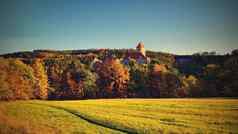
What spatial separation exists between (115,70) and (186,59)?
1058 cm

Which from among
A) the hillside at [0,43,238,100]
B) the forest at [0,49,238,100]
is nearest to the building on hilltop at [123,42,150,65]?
the hillside at [0,43,238,100]

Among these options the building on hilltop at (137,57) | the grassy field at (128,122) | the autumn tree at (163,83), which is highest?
the building on hilltop at (137,57)

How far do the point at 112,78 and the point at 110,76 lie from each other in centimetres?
47

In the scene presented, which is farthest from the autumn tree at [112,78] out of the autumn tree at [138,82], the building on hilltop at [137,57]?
the building on hilltop at [137,57]

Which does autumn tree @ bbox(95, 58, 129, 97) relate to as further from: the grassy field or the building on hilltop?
the grassy field

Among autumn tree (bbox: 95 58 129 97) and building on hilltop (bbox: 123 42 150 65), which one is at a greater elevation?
building on hilltop (bbox: 123 42 150 65)

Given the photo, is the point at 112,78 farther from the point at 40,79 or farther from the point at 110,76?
the point at 40,79

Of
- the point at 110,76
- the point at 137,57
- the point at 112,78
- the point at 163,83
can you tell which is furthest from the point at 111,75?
the point at 137,57

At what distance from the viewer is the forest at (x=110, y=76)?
115 ft

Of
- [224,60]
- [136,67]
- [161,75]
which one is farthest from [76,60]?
[224,60]

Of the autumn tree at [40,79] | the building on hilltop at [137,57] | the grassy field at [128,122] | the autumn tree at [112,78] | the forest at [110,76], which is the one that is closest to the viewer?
the grassy field at [128,122]

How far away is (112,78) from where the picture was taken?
4212cm

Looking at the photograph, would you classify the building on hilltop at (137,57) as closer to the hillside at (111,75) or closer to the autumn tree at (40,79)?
the hillside at (111,75)

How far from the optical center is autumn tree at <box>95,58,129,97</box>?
4106cm
